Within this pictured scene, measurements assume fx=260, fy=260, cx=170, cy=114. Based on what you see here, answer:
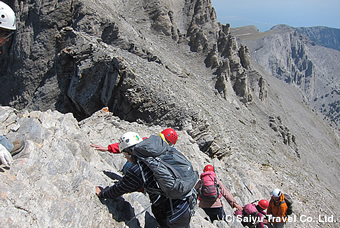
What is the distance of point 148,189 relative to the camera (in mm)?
6176

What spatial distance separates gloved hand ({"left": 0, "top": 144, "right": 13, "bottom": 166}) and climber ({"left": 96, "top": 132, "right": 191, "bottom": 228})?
7.72 ft

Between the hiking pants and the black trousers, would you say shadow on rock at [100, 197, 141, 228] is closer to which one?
the black trousers

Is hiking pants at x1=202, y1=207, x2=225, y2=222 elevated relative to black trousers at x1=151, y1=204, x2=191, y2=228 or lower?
lower

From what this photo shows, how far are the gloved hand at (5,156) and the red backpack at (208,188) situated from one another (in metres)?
6.15

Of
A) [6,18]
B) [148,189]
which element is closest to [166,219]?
[148,189]

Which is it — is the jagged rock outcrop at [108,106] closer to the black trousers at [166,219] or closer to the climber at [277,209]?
the black trousers at [166,219]

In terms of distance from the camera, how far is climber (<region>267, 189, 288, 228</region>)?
37.3 ft

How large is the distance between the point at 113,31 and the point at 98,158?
2320 cm

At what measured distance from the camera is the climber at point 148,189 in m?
6.03

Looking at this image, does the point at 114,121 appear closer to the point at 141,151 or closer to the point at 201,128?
the point at 201,128

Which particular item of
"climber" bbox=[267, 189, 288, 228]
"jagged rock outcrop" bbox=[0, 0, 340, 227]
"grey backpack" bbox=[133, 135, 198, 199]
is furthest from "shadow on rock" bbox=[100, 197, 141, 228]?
"climber" bbox=[267, 189, 288, 228]

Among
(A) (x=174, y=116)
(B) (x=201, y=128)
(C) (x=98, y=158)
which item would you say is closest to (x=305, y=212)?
(B) (x=201, y=128)

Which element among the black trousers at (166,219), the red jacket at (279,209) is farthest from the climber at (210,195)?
the red jacket at (279,209)

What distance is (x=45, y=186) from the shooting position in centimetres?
624
